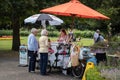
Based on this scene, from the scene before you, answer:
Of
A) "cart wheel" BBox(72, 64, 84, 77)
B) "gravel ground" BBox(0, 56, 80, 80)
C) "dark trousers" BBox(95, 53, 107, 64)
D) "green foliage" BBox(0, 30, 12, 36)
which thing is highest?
"dark trousers" BBox(95, 53, 107, 64)

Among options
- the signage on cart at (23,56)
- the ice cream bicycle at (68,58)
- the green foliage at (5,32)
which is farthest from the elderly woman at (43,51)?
the green foliage at (5,32)

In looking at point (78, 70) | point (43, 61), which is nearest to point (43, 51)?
point (43, 61)

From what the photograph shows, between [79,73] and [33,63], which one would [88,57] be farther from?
[33,63]

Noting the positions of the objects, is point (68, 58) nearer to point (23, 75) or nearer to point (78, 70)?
point (78, 70)

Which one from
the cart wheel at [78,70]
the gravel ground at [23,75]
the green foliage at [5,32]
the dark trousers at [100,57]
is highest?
the dark trousers at [100,57]

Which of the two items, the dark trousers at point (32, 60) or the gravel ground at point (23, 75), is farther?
the dark trousers at point (32, 60)

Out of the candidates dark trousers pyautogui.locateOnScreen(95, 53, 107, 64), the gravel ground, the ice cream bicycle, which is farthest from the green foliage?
dark trousers pyautogui.locateOnScreen(95, 53, 107, 64)

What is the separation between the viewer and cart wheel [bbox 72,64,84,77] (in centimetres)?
1394

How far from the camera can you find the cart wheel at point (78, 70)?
13.9 meters

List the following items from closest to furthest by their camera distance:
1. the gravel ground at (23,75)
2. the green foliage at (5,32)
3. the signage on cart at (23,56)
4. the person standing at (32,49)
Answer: the gravel ground at (23,75)
the person standing at (32,49)
the signage on cart at (23,56)
the green foliage at (5,32)

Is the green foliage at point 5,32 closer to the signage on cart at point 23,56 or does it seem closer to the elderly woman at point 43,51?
the signage on cart at point 23,56

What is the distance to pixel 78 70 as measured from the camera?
1407 centimetres

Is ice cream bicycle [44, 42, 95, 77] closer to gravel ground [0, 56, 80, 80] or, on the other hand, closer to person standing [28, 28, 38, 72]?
gravel ground [0, 56, 80, 80]

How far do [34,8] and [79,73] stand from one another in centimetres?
1135
